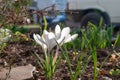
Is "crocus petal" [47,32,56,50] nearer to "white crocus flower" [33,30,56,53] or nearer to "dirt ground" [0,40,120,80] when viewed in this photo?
"white crocus flower" [33,30,56,53]

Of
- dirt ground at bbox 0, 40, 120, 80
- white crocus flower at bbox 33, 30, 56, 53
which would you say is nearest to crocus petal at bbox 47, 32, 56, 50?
white crocus flower at bbox 33, 30, 56, 53

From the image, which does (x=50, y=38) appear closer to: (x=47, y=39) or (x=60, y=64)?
(x=47, y=39)

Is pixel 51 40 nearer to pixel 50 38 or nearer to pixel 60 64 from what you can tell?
pixel 50 38

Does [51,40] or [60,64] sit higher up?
[51,40]

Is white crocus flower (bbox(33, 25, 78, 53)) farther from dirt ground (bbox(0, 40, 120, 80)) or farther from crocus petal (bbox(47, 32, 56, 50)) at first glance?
dirt ground (bbox(0, 40, 120, 80))

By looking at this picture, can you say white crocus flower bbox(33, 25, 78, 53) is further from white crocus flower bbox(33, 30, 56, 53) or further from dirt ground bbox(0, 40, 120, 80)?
dirt ground bbox(0, 40, 120, 80)

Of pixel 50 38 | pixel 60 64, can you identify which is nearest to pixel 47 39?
pixel 50 38

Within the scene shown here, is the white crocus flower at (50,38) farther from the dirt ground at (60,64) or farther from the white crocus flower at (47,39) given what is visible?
the dirt ground at (60,64)

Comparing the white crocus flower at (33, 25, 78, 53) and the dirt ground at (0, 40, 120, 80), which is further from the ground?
the white crocus flower at (33, 25, 78, 53)

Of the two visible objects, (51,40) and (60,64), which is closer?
(51,40)

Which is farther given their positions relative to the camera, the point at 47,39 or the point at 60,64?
the point at 60,64

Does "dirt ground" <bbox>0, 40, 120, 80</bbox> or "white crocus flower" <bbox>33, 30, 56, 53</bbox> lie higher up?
"white crocus flower" <bbox>33, 30, 56, 53</bbox>

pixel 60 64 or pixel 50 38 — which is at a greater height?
pixel 50 38

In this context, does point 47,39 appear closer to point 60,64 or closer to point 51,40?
point 51,40
